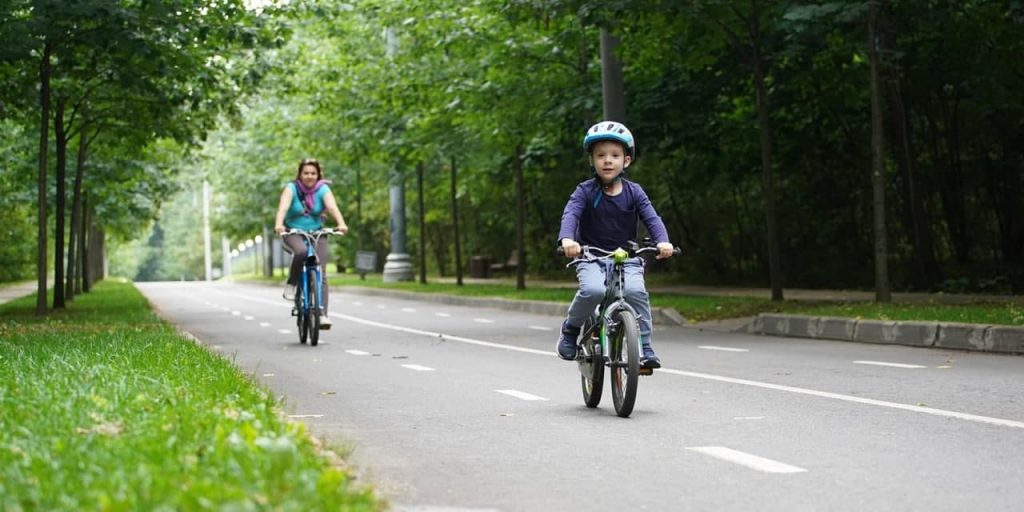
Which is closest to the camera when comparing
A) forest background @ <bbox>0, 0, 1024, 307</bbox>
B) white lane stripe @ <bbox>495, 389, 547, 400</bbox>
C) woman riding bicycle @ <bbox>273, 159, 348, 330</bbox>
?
white lane stripe @ <bbox>495, 389, 547, 400</bbox>

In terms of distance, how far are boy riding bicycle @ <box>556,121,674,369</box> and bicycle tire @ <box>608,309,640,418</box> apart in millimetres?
145

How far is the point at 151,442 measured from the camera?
19.8 feet

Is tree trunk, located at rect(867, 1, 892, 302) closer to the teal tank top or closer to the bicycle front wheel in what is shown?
the teal tank top

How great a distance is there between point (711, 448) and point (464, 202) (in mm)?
41639

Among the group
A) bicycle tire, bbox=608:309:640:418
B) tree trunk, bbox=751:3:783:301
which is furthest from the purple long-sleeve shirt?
tree trunk, bbox=751:3:783:301

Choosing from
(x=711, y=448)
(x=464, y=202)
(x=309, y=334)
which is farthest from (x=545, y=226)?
(x=711, y=448)

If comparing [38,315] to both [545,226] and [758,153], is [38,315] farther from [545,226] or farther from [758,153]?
[545,226]

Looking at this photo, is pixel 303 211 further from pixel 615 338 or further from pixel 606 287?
pixel 615 338

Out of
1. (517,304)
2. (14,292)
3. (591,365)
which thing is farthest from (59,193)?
(14,292)

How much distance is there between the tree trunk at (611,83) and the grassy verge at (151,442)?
42.4ft

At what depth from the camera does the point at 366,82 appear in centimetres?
3198

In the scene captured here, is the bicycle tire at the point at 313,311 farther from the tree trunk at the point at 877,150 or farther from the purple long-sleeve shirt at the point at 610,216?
the purple long-sleeve shirt at the point at 610,216

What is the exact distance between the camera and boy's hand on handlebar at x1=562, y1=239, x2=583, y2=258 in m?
8.76

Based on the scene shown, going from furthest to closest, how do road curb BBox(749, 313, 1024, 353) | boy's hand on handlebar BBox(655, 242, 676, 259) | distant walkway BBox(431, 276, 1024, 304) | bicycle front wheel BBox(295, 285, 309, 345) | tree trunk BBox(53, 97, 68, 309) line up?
1. tree trunk BBox(53, 97, 68, 309)
2. distant walkway BBox(431, 276, 1024, 304)
3. bicycle front wheel BBox(295, 285, 309, 345)
4. road curb BBox(749, 313, 1024, 353)
5. boy's hand on handlebar BBox(655, 242, 676, 259)
